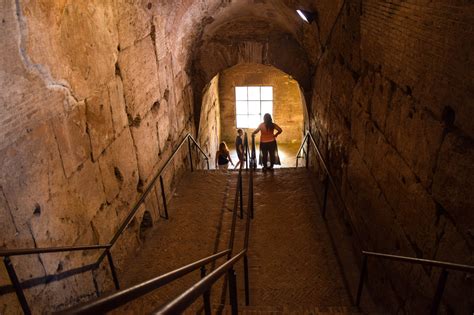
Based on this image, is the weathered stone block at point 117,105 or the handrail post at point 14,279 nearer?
the handrail post at point 14,279

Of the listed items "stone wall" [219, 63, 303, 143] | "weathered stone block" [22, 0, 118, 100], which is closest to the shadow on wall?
"stone wall" [219, 63, 303, 143]

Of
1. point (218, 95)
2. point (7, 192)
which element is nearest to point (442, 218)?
point (7, 192)

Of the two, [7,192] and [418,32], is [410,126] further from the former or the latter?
[7,192]

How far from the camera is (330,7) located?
14.2 feet

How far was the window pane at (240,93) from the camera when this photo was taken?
462 inches

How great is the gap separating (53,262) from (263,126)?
4193 mm

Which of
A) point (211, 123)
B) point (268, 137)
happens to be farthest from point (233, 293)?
point (211, 123)

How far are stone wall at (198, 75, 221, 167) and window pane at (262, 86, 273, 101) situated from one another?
1.47m

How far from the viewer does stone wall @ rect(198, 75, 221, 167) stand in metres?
8.21

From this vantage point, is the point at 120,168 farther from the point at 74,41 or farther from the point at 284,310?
the point at 284,310

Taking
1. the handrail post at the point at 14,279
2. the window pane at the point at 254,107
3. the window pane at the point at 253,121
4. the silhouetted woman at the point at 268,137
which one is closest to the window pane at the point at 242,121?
the window pane at the point at 253,121

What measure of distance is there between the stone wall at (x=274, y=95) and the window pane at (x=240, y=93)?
0.49ft

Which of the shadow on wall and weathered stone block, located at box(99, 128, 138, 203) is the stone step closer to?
weathered stone block, located at box(99, 128, 138, 203)

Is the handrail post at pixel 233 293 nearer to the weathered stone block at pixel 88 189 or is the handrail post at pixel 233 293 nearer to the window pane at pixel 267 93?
the weathered stone block at pixel 88 189
